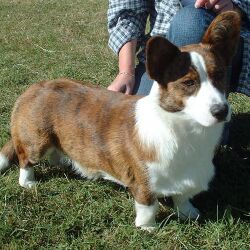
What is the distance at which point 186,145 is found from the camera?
3000 millimetres

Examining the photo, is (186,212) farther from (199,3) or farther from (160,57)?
(199,3)

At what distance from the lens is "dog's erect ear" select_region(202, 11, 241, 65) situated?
2756 mm

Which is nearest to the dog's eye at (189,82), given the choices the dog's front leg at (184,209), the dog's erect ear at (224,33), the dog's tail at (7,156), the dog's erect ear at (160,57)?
the dog's erect ear at (160,57)

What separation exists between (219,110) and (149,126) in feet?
1.90

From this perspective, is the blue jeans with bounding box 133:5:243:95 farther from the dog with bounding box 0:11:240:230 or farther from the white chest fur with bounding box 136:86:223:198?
the white chest fur with bounding box 136:86:223:198

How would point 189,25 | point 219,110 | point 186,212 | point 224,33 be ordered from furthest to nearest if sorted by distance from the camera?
point 189,25
point 186,212
point 224,33
point 219,110

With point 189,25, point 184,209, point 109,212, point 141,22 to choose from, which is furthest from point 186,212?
point 141,22

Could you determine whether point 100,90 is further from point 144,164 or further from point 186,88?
point 186,88

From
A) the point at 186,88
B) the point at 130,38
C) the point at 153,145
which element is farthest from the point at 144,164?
the point at 130,38

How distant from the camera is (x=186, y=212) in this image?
3.39 metres

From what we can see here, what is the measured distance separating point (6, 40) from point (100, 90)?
4334 mm

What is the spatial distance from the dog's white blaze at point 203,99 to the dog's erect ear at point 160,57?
0.11m

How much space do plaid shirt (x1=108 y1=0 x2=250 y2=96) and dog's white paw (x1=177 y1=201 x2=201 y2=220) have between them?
1.17 metres

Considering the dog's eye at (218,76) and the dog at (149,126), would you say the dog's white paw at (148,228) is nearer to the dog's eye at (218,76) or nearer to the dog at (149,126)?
the dog at (149,126)
